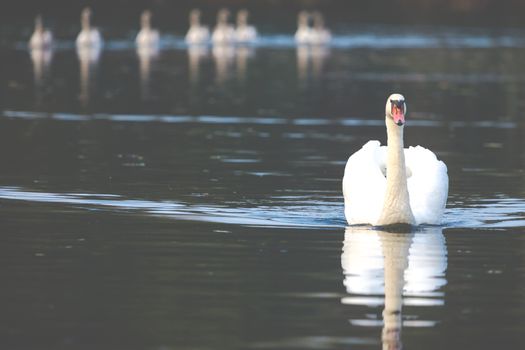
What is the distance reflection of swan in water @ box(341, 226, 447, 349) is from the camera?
10895mm

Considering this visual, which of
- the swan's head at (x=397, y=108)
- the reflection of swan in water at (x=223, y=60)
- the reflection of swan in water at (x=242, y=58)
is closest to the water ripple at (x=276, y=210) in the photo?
the swan's head at (x=397, y=108)

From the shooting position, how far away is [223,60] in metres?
57.1

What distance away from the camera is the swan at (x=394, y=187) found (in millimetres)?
14992

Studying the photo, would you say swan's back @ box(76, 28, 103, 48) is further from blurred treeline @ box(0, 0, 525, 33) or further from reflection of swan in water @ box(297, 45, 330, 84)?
blurred treeline @ box(0, 0, 525, 33)

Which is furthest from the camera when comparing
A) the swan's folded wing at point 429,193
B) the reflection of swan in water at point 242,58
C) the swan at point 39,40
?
the swan at point 39,40

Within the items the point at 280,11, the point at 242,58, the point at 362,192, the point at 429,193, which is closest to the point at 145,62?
the point at 242,58

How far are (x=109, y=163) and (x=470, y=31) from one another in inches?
2425

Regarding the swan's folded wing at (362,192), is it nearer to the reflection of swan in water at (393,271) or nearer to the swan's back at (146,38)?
the reflection of swan in water at (393,271)

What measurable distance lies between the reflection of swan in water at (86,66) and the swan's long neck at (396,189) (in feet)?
58.9

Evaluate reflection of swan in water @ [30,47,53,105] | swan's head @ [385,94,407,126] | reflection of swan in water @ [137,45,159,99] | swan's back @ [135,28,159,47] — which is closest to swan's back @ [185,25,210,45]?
reflection of swan in water @ [137,45,159,99]

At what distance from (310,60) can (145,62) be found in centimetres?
687

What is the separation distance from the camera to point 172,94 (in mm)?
37000

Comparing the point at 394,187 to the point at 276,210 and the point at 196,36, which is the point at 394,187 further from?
the point at 196,36

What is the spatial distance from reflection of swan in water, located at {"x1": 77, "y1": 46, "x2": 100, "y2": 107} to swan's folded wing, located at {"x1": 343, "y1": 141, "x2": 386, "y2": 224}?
57.2 feet
